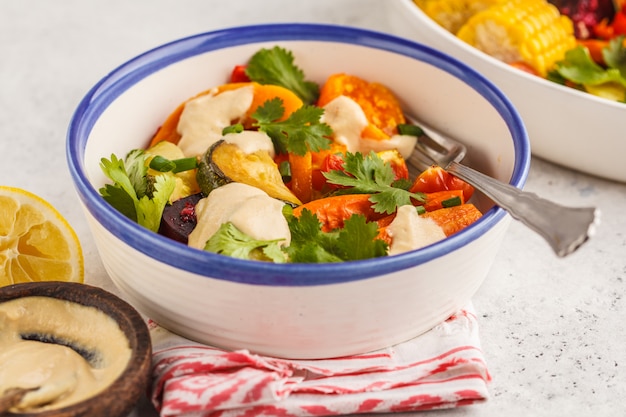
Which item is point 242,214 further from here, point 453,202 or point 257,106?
point 257,106

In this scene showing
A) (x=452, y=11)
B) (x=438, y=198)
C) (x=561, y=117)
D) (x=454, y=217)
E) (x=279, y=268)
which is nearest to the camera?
(x=279, y=268)

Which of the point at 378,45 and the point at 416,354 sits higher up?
the point at 378,45

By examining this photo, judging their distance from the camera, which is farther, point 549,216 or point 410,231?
point 410,231

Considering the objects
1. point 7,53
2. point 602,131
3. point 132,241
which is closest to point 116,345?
A: point 132,241

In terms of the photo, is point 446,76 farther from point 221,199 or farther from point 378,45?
point 221,199

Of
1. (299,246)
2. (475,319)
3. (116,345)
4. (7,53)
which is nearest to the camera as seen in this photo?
(116,345)

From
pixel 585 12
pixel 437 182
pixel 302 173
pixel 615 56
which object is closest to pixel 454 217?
pixel 437 182

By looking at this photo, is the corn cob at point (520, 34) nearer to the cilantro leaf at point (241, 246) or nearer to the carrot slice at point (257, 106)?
the carrot slice at point (257, 106)
